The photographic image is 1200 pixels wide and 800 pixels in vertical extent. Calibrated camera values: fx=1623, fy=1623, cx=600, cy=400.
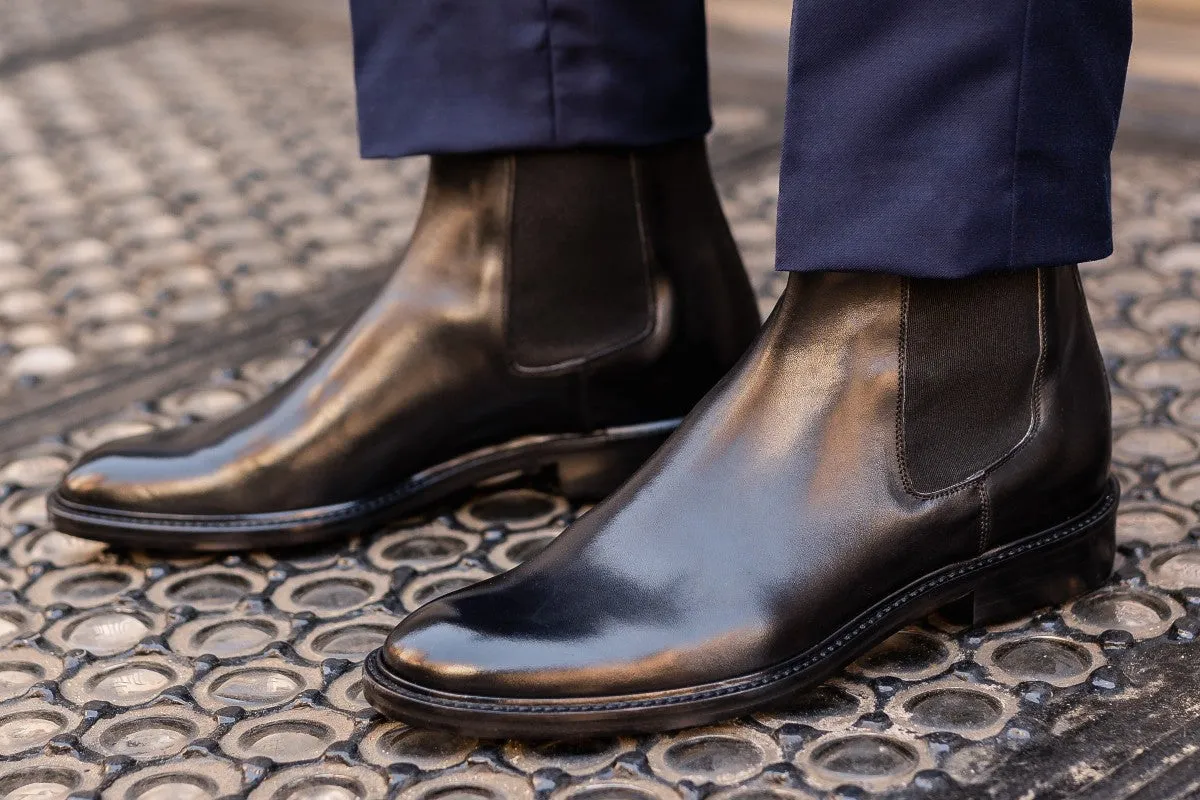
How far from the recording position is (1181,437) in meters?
1.20

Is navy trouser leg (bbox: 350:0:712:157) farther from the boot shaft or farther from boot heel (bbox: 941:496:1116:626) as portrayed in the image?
boot heel (bbox: 941:496:1116:626)

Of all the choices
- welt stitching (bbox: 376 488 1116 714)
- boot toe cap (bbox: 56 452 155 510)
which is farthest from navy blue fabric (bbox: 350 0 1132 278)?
boot toe cap (bbox: 56 452 155 510)

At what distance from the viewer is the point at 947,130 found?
32.8 inches

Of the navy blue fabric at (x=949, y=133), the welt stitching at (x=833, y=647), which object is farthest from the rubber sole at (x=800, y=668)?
the navy blue fabric at (x=949, y=133)

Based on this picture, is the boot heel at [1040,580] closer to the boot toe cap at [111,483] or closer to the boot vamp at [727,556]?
the boot vamp at [727,556]

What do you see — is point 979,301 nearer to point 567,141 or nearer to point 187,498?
point 567,141

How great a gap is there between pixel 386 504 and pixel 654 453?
0.80 ft

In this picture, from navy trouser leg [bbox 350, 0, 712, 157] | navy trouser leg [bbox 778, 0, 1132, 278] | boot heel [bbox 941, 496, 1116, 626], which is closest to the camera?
navy trouser leg [bbox 778, 0, 1132, 278]

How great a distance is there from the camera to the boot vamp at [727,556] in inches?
33.4

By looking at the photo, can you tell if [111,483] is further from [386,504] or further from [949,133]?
[949,133]

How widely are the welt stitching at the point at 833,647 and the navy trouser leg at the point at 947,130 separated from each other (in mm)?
184

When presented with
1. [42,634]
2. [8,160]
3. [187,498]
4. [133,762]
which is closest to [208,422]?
[187,498]

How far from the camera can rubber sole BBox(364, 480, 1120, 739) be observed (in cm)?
84

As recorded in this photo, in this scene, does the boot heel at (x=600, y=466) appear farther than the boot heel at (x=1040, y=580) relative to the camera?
Yes
